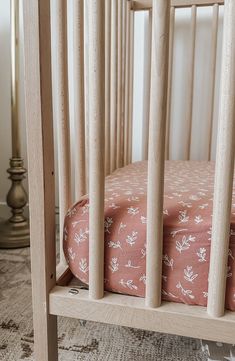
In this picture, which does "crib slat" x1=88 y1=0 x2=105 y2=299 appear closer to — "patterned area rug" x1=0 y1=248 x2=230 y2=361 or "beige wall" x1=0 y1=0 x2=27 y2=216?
"patterned area rug" x1=0 y1=248 x2=230 y2=361

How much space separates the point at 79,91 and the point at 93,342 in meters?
0.58

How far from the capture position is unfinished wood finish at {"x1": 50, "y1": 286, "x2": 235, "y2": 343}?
54 centimetres

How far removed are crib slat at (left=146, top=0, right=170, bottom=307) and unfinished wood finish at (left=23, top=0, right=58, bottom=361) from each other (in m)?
0.17

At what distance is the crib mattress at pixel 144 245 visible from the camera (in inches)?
21.1

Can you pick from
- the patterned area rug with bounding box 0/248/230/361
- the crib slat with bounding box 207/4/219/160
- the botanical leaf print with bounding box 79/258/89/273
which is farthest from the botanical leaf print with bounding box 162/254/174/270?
the crib slat with bounding box 207/4/219/160

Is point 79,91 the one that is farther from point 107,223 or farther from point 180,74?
point 180,74

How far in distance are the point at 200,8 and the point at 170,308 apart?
123 centimetres

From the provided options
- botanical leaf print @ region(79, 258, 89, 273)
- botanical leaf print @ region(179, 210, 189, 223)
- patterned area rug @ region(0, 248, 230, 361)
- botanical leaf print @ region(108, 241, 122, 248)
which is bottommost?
patterned area rug @ region(0, 248, 230, 361)

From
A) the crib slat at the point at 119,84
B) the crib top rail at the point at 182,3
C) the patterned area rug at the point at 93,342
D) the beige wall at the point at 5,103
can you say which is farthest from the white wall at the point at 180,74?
the patterned area rug at the point at 93,342

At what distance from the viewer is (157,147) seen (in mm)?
508

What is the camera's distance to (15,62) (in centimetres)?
141

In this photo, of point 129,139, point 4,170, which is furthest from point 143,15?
point 4,170

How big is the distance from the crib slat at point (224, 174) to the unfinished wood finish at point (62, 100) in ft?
0.86

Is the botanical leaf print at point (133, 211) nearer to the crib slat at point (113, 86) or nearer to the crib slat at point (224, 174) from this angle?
the crib slat at point (224, 174)
